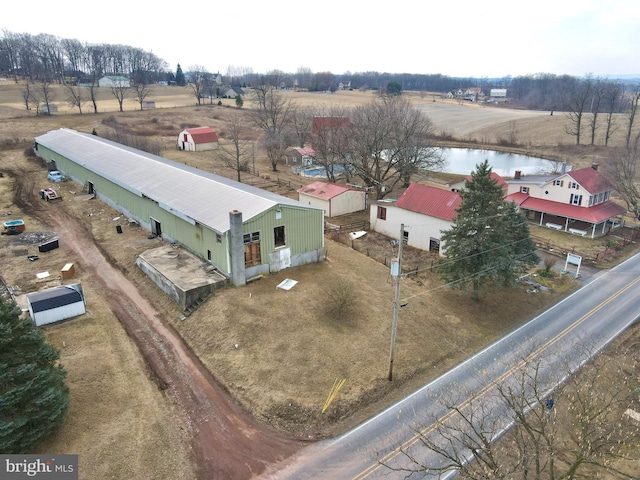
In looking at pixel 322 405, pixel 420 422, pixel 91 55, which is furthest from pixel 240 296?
pixel 91 55

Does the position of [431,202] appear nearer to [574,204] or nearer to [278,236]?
[278,236]

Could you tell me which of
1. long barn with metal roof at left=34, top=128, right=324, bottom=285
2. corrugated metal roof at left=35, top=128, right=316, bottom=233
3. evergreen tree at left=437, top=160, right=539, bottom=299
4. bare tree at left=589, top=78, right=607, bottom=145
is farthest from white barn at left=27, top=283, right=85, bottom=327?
bare tree at left=589, top=78, right=607, bottom=145

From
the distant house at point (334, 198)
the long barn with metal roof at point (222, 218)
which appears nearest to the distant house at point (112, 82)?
the long barn with metal roof at point (222, 218)

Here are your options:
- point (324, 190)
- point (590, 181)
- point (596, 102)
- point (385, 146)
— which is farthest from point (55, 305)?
point (596, 102)

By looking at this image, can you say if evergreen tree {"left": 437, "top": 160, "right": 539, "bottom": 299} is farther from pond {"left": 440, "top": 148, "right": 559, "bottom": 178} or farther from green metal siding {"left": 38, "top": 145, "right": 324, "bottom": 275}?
pond {"left": 440, "top": 148, "right": 559, "bottom": 178}

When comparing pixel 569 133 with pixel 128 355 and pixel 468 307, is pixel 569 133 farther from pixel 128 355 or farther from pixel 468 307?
pixel 128 355
